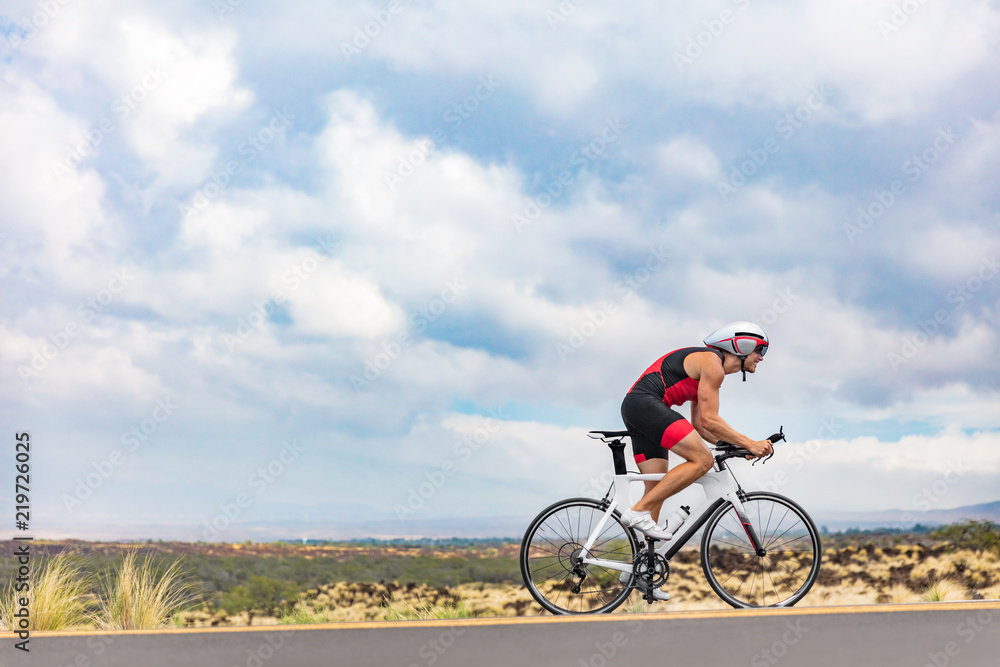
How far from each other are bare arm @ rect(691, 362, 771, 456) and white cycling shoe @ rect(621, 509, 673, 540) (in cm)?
80

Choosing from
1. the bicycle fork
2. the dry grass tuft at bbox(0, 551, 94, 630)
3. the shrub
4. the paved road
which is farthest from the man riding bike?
the shrub

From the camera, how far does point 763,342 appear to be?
19.9 feet

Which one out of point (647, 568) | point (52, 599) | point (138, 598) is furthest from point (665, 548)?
point (52, 599)

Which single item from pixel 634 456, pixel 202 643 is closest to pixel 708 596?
pixel 634 456

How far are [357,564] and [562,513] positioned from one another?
6.81 meters

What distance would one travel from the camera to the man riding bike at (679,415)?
231 inches

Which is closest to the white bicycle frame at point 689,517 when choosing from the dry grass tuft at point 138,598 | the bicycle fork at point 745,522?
the bicycle fork at point 745,522

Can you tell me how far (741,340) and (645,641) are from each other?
2304mm

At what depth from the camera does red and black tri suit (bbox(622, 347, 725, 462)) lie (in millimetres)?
5953

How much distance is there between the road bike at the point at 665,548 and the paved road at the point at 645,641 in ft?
1.75

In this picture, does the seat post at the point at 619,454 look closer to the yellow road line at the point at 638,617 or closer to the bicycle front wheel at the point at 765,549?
the bicycle front wheel at the point at 765,549

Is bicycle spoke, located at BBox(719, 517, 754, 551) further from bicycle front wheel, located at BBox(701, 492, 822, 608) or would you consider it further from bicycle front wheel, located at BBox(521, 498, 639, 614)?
bicycle front wheel, located at BBox(521, 498, 639, 614)

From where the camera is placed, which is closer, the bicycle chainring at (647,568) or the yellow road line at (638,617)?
the yellow road line at (638,617)

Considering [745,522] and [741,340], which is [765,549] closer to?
[745,522]
